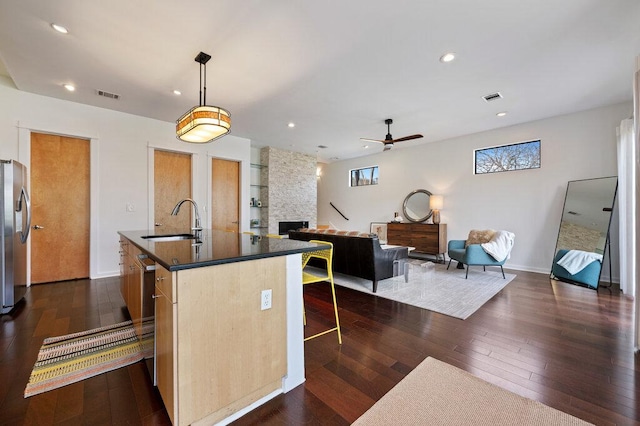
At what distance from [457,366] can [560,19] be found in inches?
122

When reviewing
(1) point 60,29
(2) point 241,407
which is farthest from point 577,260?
(1) point 60,29

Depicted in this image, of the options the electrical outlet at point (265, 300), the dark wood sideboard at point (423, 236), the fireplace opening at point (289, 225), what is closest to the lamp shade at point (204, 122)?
the electrical outlet at point (265, 300)

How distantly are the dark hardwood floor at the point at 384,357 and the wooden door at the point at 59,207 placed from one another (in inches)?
29.7

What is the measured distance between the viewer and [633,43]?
264 cm

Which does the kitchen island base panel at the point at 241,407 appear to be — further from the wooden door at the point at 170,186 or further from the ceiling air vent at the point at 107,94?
the ceiling air vent at the point at 107,94

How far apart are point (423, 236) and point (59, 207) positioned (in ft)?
22.6

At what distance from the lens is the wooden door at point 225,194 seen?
5797 millimetres

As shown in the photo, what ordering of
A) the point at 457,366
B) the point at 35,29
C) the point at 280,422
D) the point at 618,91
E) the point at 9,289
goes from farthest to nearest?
the point at 618,91 < the point at 9,289 < the point at 35,29 < the point at 457,366 < the point at 280,422

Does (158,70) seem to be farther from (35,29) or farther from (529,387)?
(529,387)

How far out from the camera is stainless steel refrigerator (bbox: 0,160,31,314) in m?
2.79

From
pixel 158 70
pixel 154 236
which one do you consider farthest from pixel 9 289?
pixel 158 70

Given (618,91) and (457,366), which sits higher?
(618,91)

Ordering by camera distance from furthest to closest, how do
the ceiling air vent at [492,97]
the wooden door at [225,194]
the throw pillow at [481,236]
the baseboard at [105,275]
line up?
the wooden door at [225,194], the throw pillow at [481,236], the baseboard at [105,275], the ceiling air vent at [492,97]

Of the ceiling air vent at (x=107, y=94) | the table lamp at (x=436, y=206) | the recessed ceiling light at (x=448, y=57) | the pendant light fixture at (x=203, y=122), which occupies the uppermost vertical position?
the ceiling air vent at (x=107, y=94)
